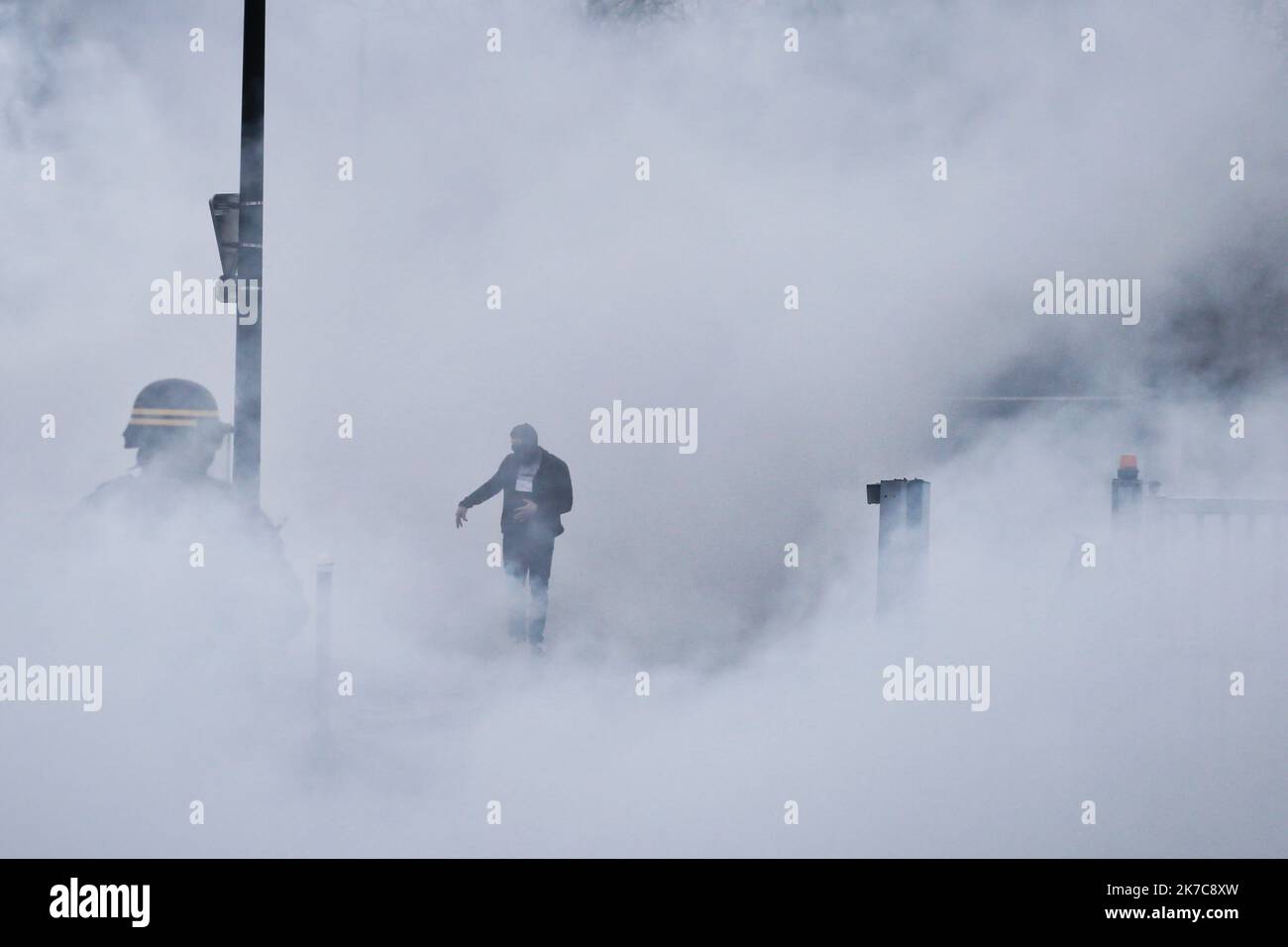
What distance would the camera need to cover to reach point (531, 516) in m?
6.63

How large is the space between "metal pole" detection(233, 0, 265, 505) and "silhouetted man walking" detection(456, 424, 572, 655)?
1659 millimetres

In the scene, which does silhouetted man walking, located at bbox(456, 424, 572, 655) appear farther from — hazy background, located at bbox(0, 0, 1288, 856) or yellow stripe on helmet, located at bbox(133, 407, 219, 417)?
yellow stripe on helmet, located at bbox(133, 407, 219, 417)

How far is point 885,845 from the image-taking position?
4.35m

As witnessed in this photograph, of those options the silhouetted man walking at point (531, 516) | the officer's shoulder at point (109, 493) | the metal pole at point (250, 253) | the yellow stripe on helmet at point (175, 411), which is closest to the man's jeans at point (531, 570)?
the silhouetted man walking at point (531, 516)

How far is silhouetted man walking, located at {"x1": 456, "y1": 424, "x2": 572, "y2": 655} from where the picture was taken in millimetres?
6676

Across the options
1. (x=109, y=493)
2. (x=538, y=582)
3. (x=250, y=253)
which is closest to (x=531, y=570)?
(x=538, y=582)

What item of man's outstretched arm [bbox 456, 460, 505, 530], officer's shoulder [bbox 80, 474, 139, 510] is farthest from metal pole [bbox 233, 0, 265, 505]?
man's outstretched arm [bbox 456, 460, 505, 530]

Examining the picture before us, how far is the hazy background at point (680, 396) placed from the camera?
483 centimetres

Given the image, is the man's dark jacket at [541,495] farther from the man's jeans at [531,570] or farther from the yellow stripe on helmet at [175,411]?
the yellow stripe on helmet at [175,411]

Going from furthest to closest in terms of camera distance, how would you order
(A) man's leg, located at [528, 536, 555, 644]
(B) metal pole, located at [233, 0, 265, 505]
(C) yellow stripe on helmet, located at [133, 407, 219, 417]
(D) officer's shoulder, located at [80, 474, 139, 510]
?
(A) man's leg, located at [528, 536, 555, 644], (B) metal pole, located at [233, 0, 265, 505], (D) officer's shoulder, located at [80, 474, 139, 510], (C) yellow stripe on helmet, located at [133, 407, 219, 417]

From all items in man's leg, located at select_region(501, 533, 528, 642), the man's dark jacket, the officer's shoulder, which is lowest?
man's leg, located at select_region(501, 533, 528, 642)

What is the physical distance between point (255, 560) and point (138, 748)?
1096 millimetres
